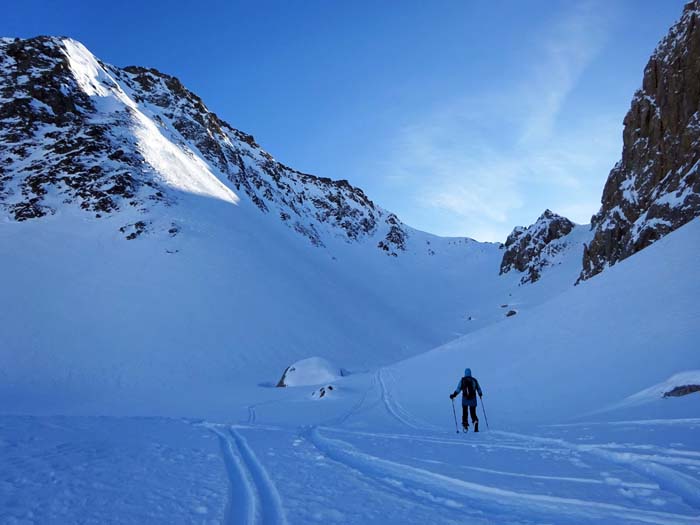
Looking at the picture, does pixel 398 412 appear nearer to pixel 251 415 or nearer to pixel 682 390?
pixel 251 415

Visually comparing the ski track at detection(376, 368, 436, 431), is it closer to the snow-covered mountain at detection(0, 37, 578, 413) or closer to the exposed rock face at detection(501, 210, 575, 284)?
the snow-covered mountain at detection(0, 37, 578, 413)

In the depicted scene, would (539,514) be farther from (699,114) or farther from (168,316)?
(699,114)

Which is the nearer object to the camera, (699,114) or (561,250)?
(699,114)

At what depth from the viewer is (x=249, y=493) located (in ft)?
14.8

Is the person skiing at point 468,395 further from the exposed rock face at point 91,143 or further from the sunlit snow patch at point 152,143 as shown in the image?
the sunlit snow patch at point 152,143

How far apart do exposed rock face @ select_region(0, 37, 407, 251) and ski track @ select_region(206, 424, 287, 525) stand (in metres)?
A: 36.1

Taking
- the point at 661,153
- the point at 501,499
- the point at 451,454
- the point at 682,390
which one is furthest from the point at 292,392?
the point at 661,153

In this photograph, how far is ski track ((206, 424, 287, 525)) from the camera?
12.4 ft

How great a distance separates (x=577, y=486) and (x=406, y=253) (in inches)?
4326

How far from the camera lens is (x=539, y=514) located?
3.61 meters

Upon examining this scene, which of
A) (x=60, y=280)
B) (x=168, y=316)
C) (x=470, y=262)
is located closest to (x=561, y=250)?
(x=470, y=262)

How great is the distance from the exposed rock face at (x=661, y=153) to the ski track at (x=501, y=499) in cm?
3281

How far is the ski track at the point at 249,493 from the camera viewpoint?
3.79 m

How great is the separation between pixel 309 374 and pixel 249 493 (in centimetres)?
2100
